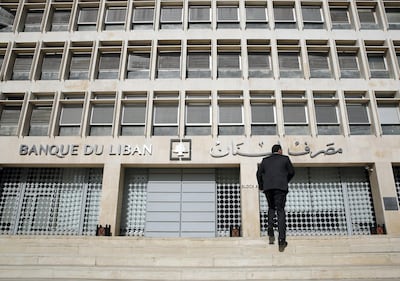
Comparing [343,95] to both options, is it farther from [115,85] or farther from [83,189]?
[83,189]

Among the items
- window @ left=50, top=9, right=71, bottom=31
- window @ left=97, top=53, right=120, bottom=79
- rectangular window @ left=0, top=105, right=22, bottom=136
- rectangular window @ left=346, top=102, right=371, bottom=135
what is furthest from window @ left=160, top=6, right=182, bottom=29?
rectangular window @ left=346, top=102, right=371, bottom=135

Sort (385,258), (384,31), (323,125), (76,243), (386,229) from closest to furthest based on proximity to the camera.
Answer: (385,258) → (76,243) → (386,229) → (323,125) → (384,31)

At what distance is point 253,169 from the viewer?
1463 centimetres

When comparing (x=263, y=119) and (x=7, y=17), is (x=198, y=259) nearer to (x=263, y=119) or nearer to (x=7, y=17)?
(x=263, y=119)

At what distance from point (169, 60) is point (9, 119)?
8686 millimetres

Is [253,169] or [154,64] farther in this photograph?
[154,64]

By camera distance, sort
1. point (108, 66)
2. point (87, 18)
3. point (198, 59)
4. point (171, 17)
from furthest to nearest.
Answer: point (87, 18)
point (171, 17)
point (198, 59)
point (108, 66)

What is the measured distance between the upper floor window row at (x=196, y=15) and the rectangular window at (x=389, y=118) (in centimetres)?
452

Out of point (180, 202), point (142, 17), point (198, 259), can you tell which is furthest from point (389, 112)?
point (142, 17)

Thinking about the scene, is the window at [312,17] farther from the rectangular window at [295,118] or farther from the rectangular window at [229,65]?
the rectangular window at [295,118]

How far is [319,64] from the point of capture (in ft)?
56.1

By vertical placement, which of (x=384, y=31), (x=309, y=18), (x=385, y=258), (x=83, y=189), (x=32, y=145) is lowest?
(x=385, y=258)

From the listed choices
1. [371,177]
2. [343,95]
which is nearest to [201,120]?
[343,95]

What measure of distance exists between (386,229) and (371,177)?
7.97 feet
